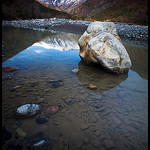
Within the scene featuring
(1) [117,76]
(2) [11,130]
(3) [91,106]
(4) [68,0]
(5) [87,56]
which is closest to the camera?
(2) [11,130]

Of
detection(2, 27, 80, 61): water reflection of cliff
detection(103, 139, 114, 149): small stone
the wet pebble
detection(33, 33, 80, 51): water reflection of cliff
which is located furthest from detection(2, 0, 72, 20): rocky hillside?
detection(103, 139, 114, 149): small stone

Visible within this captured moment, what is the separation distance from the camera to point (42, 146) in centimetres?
129

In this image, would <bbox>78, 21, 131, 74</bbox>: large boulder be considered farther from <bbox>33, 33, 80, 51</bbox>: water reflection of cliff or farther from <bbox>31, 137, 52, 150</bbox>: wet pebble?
<bbox>33, 33, 80, 51</bbox>: water reflection of cliff

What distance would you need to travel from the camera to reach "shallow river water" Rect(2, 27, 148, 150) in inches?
55.2

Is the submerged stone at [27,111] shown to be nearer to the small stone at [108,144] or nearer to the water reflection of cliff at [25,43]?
the small stone at [108,144]

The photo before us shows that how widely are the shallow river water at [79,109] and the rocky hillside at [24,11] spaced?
30.2 m

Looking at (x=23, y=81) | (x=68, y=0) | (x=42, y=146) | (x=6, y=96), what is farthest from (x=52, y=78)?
(x=68, y=0)

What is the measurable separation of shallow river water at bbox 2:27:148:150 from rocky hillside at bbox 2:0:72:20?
30235 mm

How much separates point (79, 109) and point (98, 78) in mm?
1337

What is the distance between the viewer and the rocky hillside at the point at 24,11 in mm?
26516

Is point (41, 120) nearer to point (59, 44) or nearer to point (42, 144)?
point (42, 144)

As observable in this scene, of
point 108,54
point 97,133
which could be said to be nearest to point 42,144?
point 97,133

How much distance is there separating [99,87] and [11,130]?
1.92m

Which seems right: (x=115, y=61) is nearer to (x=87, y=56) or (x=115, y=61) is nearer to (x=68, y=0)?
(x=87, y=56)
